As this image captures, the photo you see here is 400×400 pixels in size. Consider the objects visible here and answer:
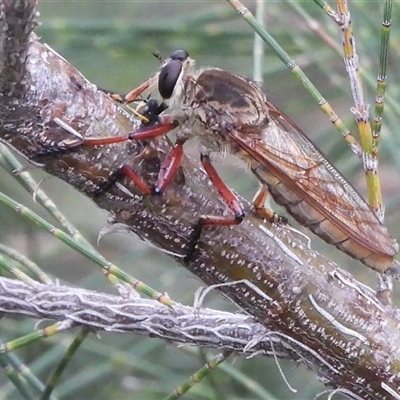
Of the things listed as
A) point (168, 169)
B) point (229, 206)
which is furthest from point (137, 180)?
point (229, 206)

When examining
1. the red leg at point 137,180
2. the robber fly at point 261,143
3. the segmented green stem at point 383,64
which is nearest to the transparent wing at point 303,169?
the robber fly at point 261,143

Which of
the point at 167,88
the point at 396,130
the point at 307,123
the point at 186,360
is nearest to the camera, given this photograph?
the point at 167,88

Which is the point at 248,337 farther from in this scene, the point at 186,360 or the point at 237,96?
the point at 186,360

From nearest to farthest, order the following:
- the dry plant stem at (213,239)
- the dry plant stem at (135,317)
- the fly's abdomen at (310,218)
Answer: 1. the dry plant stem at (213,239)
2. the dry plant stem at (135,317)
3. the fly's abdomen at (310,218)

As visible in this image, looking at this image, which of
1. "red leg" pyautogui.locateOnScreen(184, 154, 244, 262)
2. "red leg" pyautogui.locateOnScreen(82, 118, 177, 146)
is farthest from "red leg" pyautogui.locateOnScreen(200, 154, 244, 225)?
"red leg" pyautogui.locateOnScreen(82, 118, 177, 146)

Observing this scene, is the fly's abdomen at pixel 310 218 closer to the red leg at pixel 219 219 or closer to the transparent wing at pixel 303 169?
the transparent wing at pixel 303 169

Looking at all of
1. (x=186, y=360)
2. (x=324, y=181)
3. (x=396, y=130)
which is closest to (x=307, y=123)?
(x=186, y=360)

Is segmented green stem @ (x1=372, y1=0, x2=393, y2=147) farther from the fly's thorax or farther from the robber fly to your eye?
the fly's thorax
